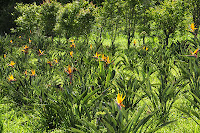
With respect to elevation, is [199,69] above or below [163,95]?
above

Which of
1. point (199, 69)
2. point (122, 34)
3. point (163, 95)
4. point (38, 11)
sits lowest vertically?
point (163, 95)

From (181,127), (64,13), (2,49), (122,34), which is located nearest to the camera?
(181,127)

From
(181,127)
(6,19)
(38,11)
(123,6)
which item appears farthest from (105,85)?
(6,19)

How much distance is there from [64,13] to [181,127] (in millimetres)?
5411

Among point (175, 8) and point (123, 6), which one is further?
point (123, 6)

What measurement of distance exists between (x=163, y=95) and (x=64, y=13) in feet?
16.9

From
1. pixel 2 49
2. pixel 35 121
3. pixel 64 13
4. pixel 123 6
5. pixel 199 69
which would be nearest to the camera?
pixel 35 121

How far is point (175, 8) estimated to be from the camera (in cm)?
525

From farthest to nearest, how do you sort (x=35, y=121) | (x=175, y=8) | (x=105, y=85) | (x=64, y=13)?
(x=64, y=13) → (x=175, y=8) → (x=105, y=85) → (x=35, y=121)

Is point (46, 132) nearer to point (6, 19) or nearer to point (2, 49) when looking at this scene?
point (2, 49)

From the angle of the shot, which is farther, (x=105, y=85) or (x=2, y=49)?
(x=2, y=49)

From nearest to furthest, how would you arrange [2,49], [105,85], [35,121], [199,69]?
1. [35,121]
2. [199,69]
3. [105,85]
4. [2,49]

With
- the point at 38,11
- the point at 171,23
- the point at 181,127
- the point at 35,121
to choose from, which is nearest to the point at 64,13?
the point at 38,11

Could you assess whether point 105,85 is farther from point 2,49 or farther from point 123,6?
point 123,6
